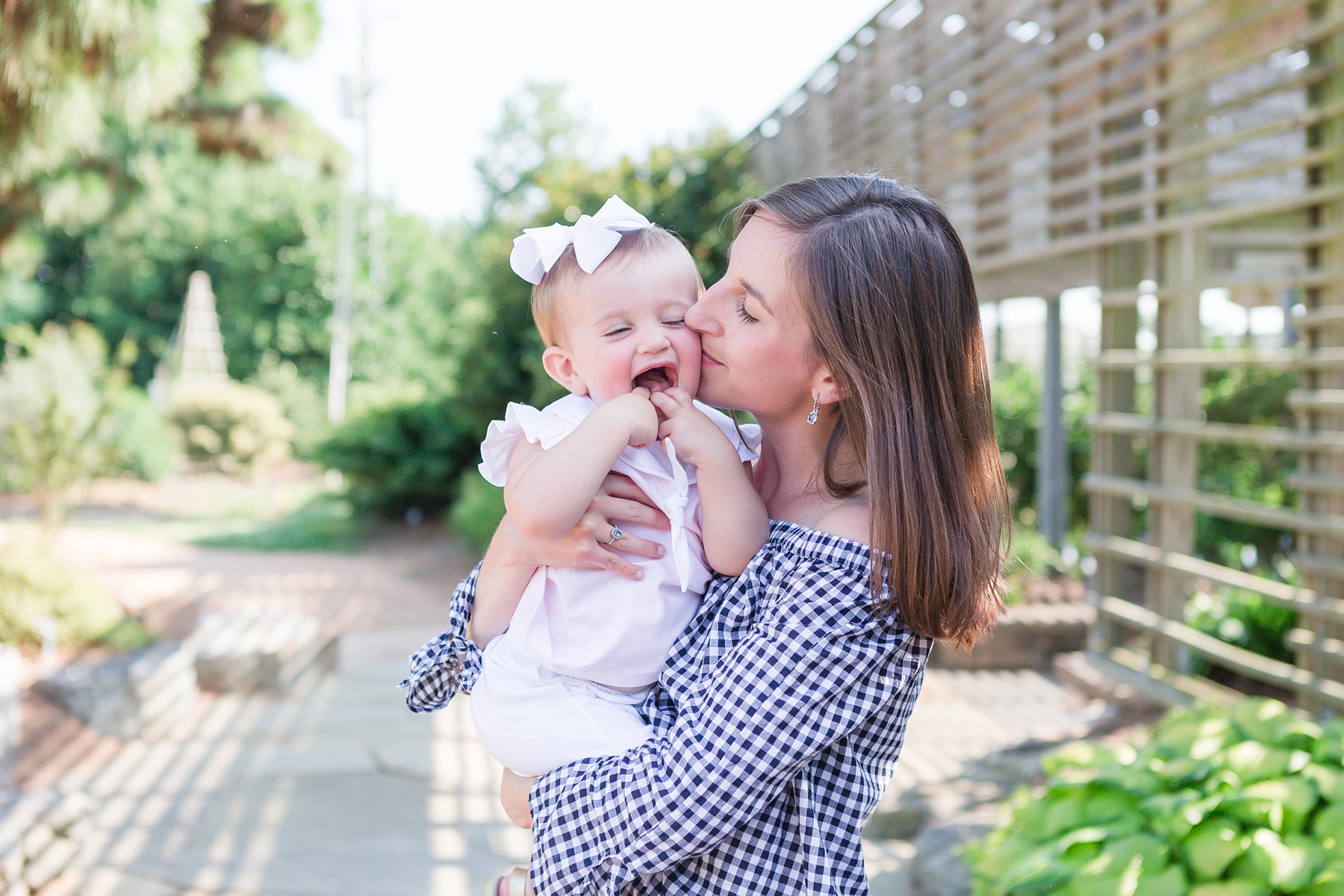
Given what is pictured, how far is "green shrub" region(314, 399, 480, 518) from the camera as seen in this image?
10.9 meters

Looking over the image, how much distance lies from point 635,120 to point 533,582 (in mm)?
7607

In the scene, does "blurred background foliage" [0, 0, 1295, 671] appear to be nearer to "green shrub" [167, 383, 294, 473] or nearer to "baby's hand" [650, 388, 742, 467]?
"green shrub" [167, 383, 294, 473]

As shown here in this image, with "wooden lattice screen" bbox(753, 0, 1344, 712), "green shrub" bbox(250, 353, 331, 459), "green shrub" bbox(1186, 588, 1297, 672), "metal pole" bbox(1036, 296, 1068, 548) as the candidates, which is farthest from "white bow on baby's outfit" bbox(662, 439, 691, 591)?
"green shrub" bbox(250, 353, 331, 459)

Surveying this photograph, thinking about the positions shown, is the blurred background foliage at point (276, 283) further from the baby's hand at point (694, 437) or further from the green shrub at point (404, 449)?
the baby's hand at point (694, 437)

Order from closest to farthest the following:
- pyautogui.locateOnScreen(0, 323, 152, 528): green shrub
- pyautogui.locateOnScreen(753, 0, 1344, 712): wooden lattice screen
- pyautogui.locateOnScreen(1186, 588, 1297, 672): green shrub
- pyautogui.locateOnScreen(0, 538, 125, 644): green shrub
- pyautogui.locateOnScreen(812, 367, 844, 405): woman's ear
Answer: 1. pyautogui.locateOnScreen(812, 367, 844, 405): woman's ear
2. pyautogui.locateOnScreen(753, 0, 1344, 712): wooden lattice screen
3. pyautogui.locateOnScreen(1186, 588, 1297, 672): green shrub
4. pyautogui.locateOnScreen(0, 538, 125, 644): green shrub
5. pyautogui.locateOnScreen(0, 323, 152, 528): green shrub

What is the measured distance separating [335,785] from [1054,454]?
15.3 feet

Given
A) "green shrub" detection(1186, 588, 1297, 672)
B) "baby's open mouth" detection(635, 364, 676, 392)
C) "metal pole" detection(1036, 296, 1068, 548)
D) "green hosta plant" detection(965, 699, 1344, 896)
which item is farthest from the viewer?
"metal pole" detection(1036, 296, 1068, 548)

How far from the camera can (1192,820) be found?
70.5 inches

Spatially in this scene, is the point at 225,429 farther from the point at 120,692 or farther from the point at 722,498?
the point at 722,498

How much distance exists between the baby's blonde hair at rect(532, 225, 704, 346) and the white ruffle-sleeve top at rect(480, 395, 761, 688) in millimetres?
142

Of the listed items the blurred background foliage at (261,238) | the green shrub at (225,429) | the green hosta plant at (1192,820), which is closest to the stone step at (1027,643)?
the blurred background foliage at (261,238)

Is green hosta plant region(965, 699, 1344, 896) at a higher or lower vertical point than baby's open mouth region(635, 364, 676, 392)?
lower

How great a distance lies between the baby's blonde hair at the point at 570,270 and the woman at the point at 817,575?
127mm

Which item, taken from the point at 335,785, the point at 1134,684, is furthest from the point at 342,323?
the point at 1134,684
